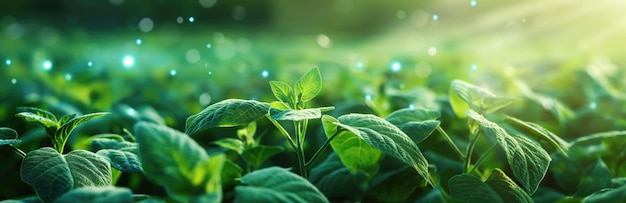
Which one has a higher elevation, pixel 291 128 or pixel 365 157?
pixel 365 157

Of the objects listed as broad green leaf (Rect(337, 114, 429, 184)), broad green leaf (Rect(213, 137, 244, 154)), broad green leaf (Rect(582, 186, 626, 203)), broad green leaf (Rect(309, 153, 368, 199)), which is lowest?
broad green leaf (Rect(309, 153, 368, 199))

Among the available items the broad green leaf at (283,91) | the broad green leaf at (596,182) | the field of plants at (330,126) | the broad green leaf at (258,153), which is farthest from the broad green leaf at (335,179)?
the broad green leaf at (596,182)

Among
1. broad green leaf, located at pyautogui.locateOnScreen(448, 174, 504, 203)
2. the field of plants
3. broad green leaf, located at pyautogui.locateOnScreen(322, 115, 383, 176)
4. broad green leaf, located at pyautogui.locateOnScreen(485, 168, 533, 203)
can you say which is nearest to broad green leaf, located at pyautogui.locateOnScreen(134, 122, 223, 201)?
the field of plants

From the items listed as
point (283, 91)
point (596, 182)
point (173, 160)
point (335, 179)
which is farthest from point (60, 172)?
point (596, 182)

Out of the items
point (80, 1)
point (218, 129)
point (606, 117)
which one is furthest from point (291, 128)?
point (80, 1)

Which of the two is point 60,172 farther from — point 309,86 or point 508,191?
point 508,191

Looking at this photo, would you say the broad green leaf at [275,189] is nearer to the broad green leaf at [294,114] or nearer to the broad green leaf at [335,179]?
A: the broad green leaf at [294,114]

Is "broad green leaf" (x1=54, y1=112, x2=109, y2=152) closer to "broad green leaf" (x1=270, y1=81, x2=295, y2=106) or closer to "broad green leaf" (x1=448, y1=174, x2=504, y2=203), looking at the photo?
"broad green leaf" (x1=270, y1=81, x2=295, y2=106)

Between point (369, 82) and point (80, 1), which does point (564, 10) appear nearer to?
point (369, 82)
